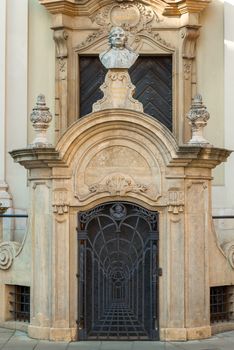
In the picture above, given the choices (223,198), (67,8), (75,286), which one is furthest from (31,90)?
(75,286)

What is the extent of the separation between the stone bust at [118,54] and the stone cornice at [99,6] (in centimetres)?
381

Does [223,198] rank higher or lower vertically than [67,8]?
lower

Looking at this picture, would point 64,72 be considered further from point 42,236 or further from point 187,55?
point 42,236

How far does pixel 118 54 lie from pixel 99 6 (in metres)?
4.31

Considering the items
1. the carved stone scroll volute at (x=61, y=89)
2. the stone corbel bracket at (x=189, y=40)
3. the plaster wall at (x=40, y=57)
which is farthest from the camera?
the plaster wall at (x=40, y=57)

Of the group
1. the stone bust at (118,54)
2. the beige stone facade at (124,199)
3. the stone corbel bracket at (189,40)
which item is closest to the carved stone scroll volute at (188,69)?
the stone corbel bracket at (189,40)

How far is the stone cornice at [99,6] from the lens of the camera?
17250 mm

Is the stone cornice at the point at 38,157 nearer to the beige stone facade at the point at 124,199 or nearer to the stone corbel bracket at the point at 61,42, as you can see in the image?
the beige stone facade at the point at 124,199

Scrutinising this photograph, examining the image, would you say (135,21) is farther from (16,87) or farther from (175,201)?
(175,201)

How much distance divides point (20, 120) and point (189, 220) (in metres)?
5.36

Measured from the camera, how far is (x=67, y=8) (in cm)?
1738

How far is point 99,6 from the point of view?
57.7 feet

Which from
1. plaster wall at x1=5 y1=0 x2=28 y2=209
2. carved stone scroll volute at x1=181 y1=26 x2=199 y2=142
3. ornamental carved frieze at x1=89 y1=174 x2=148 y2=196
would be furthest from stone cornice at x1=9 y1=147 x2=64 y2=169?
carved stone scroll volute at x1=181 y1=26 x2=199 y2=142

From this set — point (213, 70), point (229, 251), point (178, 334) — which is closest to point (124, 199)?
point (229, 251)
